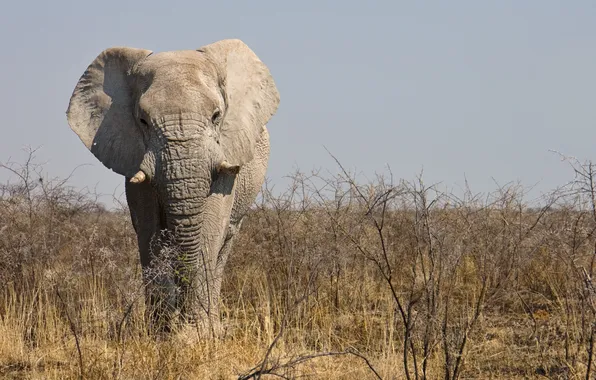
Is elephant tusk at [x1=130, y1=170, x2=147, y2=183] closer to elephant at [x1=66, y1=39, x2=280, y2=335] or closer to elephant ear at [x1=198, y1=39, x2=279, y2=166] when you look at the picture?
elephant at [x1=66, y1=39, x2=280, y2=335]

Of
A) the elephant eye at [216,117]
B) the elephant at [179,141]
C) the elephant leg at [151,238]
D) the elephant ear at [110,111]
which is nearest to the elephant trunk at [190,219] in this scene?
the elephant at [179,141]

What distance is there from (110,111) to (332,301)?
9.67 ft

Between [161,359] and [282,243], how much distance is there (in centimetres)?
492

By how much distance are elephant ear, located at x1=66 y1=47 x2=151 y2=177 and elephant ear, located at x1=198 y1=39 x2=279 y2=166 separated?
2.35 ft

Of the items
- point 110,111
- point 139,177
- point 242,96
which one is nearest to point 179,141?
point 139,177

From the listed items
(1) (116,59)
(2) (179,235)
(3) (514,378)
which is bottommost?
(3) (514,378)

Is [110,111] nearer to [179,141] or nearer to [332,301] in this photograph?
[179,141]

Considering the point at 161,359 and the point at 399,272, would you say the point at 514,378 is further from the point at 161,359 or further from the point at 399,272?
the point at 399,272

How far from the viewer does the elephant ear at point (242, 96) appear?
8.41 m

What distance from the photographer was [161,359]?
6.13 m

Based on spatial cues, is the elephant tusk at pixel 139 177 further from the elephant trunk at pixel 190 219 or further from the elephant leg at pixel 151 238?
the elephant leg at pixel 151 238

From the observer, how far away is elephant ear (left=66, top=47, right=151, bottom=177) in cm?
808

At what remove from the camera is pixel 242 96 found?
8859 mm

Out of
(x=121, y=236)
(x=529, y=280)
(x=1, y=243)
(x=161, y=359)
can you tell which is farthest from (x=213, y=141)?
(x=121, y=236)
